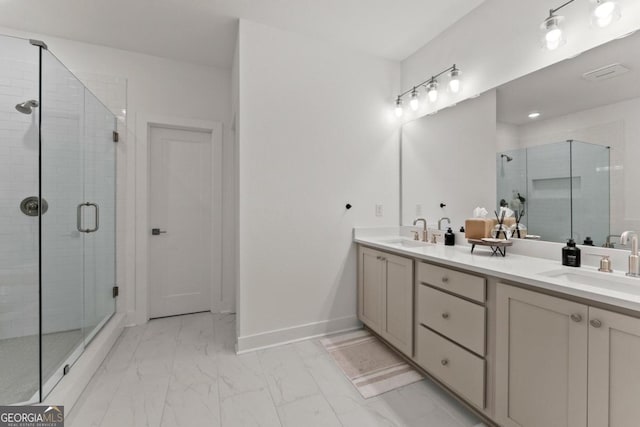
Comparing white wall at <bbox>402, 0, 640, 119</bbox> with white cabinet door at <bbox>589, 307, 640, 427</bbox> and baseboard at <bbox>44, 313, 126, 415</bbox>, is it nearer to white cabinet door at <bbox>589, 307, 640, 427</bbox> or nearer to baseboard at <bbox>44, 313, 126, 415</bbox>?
white cabinet door at <bbox>589, 307, 640, 427</bbox>

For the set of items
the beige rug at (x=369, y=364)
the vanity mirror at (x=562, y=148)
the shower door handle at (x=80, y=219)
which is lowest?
the beige rug at (x=369, y=364)

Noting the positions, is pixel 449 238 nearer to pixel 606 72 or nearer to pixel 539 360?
pixel 539 360

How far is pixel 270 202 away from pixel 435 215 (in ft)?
4.96

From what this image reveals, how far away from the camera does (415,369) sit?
1.92 m

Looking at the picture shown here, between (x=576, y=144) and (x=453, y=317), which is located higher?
(x=576, y=144)

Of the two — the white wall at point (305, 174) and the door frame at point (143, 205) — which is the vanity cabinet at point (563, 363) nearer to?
the white wall at point (305, 174)

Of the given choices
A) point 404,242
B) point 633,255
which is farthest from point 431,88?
point 633,255

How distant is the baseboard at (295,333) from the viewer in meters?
2.18

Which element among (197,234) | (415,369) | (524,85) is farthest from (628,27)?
(197,234)

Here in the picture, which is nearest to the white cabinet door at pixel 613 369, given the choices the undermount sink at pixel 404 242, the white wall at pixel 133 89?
A: the undermount sink at pixel 404 242

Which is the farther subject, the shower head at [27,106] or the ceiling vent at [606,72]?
the shower head at [27,106]

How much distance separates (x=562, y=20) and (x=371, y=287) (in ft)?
7.04

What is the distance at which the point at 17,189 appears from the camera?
198 cm

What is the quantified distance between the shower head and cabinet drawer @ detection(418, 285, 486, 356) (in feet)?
9.66
